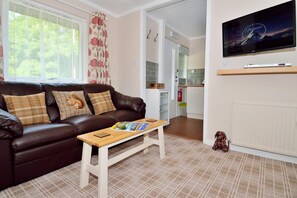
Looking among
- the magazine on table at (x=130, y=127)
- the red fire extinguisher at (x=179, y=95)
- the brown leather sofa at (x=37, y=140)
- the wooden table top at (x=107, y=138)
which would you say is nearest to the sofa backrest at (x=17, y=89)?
the brown leather sofa at (x=37, y=140)

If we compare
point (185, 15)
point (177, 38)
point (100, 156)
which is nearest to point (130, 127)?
point (100, 156)

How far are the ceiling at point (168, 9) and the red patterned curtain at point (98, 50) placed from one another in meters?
0.25

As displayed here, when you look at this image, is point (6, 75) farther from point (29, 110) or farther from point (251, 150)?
point (251, 150)

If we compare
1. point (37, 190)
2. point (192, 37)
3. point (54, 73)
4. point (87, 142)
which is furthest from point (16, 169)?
point (192, 37)

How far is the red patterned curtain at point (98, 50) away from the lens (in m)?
3.10

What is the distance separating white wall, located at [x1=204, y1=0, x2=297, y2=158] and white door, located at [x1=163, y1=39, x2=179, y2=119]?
1.76m

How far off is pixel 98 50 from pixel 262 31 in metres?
2.63

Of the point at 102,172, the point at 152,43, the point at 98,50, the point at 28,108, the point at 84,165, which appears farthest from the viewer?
the point at 152,43

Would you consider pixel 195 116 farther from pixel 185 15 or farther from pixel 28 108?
pixel 28 108

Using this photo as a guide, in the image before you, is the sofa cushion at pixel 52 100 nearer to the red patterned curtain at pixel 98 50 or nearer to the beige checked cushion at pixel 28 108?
the beige checked cushion at pixel 28 108

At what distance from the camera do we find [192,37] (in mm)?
5070

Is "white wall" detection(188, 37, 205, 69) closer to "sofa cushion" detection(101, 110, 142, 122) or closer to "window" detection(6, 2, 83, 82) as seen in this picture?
"sofa cushion" detection(101, 110, 142, 122)

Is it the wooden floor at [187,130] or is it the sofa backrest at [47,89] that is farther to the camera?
the wooden floor at [187,130]

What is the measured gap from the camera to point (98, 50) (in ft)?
10.5
